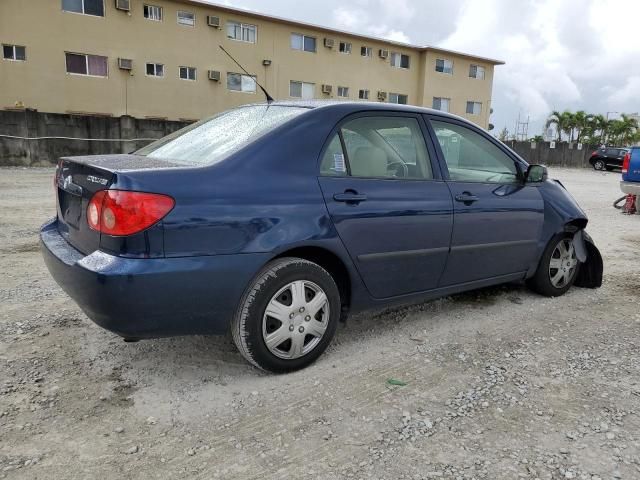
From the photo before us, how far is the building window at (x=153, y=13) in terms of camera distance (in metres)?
23.0

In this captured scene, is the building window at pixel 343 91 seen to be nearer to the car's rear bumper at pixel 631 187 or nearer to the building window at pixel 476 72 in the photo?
the building window at pixel 476 72

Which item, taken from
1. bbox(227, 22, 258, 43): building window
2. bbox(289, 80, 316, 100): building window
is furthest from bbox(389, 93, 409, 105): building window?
bbox(227, 22, 258, 43): building window

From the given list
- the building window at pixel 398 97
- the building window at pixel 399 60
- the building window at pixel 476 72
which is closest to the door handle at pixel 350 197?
the building window at pixel 398 97

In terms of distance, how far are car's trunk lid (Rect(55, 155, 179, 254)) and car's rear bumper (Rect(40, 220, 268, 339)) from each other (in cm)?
11

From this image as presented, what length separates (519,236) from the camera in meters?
4.07

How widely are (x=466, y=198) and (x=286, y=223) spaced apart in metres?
1.50

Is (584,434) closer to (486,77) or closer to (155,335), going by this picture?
(155,335)

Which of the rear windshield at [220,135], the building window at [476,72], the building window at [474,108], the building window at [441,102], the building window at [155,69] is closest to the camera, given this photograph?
the rear windshield at [220,135]

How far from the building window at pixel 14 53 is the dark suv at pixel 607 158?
1225 inches

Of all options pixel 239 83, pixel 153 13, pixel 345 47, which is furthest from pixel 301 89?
pixel 153 13

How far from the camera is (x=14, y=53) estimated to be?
2062 centimetres

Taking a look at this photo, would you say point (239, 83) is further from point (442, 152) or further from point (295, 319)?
point (295, 319)

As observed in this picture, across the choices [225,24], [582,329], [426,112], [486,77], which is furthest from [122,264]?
[486,77]

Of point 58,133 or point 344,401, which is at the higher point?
point 58,133
